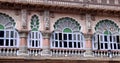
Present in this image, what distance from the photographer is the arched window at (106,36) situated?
17.3 m

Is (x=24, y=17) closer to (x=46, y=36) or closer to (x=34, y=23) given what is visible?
(x=34, y=23)

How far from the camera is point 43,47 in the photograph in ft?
52.4

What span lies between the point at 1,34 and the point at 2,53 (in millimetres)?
1232

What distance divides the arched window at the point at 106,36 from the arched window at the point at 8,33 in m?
5.16

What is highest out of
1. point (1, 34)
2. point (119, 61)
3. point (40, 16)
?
point (40, 16)

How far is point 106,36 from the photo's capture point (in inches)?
691

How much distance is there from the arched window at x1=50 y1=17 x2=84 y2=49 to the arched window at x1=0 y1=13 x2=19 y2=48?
2.30 meters

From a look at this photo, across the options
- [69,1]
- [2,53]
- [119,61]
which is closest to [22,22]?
[2,53]

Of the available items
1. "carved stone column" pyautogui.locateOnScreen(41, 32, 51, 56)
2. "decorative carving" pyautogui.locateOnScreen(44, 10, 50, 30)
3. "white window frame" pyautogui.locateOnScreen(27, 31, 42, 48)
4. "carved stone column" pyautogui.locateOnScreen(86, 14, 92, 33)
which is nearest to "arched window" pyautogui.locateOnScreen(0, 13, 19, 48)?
"white window frame" pyautogui.locateOnScreen(27, 31, 42, 48)

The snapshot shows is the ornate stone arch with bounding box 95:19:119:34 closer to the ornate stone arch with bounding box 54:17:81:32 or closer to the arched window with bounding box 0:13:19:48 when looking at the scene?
the ornate stone arch with bounding box 54:17:81:32

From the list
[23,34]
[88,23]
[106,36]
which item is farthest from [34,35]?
[106,36]

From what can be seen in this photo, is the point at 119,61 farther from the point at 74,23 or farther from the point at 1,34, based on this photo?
the point at 1,34

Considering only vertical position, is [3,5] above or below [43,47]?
above

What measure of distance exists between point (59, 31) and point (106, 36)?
3.28 meters
